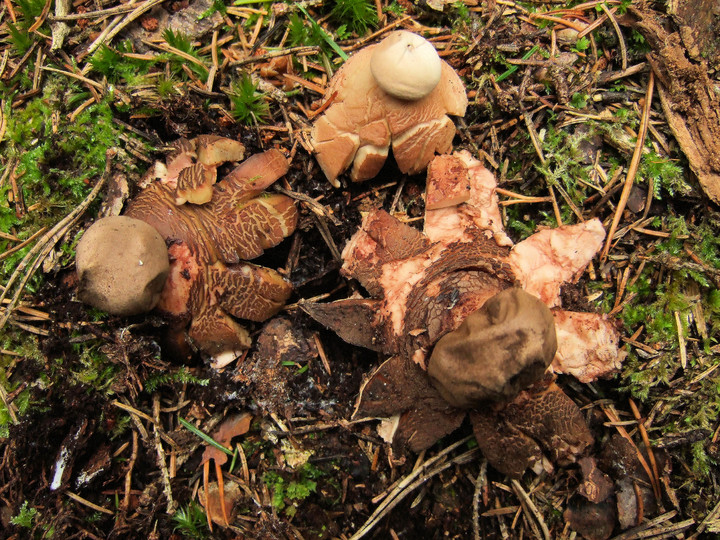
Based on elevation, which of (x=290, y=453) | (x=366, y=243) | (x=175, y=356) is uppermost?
(x=366, y=243)

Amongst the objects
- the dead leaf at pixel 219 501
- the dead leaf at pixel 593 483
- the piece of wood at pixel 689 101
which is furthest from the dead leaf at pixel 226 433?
the piece of wood at pixel 689 101

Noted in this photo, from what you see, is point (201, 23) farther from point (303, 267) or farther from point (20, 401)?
point (20, 401)

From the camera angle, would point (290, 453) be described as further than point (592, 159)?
No

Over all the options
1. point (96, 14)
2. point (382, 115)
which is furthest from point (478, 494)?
point (96, 14)

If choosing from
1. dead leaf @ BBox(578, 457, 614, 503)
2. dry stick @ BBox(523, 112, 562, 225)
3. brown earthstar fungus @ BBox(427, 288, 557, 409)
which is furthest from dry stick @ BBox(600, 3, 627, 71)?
dead leaf @ BBox(578, 457, 614, 503)

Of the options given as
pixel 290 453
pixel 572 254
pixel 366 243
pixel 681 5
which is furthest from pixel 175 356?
pixel 681 5
